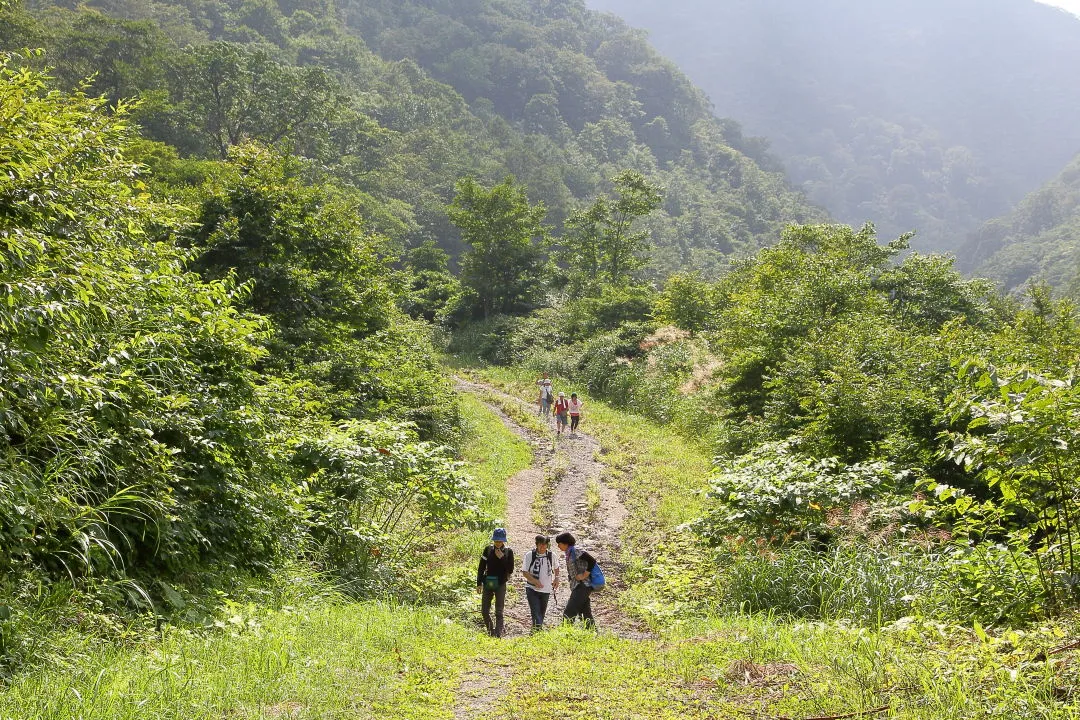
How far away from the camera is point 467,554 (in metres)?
11.4

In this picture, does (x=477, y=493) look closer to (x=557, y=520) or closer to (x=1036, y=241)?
(x=557, y=520)

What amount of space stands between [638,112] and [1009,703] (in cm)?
14452

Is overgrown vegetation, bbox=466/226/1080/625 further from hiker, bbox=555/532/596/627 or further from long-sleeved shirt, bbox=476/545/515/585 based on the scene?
long-sleeved shirt, bbox=476/545/515/585

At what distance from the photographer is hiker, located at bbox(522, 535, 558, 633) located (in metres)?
7.93

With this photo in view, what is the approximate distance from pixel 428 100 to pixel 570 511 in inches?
3518

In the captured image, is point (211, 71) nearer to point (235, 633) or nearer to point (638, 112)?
point (235, 633)

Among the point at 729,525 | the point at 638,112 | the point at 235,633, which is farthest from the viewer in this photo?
the point at 638,112

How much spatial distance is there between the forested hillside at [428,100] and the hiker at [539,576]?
1301cm

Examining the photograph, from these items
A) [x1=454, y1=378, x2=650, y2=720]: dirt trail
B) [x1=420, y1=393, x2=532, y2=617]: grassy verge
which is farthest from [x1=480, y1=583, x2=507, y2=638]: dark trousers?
[x1=420, y1=393, x2=532, y2=617]: grassy verge

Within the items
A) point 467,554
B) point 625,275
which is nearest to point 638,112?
point 625,275

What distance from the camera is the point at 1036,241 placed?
4633 inches

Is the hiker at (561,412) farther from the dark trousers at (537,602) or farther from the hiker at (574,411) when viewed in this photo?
the dark trousers at (537,602)

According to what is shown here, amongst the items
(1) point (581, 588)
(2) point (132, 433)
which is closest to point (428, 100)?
(1) point (581, 588)

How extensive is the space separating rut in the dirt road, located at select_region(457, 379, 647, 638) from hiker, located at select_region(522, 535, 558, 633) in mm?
421
